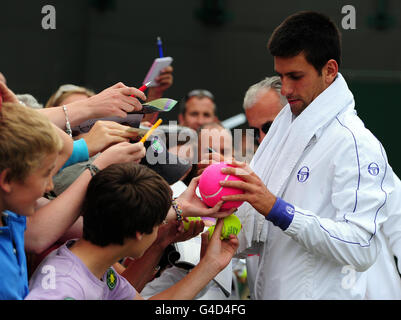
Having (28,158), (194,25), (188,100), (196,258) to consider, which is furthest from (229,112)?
(28,158)

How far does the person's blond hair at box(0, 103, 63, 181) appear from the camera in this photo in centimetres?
151

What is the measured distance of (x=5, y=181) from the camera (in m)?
1.53

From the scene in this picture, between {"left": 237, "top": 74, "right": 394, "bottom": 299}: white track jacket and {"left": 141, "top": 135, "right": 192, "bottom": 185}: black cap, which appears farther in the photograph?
{"left": 141, "top": 135, "right": 192, "bottom": 185}: black cap

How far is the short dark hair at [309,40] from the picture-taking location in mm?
2205

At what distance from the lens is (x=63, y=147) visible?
176 centimetres

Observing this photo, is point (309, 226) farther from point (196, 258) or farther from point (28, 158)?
point (28, 158)

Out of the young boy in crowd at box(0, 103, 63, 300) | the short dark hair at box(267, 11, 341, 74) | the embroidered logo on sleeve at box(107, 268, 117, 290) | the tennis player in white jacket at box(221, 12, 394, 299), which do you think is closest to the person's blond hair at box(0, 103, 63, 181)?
the young boy in crowd at box(0, 103, 63, 300)

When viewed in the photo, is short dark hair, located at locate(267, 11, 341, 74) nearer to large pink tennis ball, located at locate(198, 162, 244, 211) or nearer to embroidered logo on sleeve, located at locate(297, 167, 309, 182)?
embroidered logo on sleeve, located at locate(297, 167, 309, 182)

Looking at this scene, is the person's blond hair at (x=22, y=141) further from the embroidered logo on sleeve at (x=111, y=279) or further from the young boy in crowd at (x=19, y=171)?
the embroidered logo on sleeve at (x=111, y=279)

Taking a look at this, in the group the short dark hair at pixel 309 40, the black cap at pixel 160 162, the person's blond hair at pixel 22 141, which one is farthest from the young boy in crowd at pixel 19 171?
the short dark hair at pixel 309 40

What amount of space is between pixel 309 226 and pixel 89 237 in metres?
0.75

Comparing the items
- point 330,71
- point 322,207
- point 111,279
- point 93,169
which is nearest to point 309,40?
point 330,71

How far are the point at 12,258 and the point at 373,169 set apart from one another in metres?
1.24

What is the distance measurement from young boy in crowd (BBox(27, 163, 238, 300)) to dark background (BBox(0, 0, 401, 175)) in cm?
396
